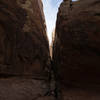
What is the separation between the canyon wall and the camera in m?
3.18

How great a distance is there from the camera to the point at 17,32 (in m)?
3.54

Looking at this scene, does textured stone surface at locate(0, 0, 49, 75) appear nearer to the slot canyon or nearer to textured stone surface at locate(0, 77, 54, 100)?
the slot canyon

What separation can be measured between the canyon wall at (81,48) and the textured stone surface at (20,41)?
90cm

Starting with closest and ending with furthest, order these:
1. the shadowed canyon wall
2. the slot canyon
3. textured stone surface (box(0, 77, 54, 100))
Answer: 1. textured stone surface (box(0, 77, 54, 100))
2. the shadowed canyon wall
3. the slot canyon

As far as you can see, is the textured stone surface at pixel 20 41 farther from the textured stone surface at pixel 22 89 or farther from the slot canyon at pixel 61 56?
the textured stone surface at pixel 22 89

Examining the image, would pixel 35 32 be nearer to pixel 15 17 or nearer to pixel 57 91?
pixel 15 17

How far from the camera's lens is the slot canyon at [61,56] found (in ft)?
10.2

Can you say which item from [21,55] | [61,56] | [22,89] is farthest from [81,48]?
[22,89]

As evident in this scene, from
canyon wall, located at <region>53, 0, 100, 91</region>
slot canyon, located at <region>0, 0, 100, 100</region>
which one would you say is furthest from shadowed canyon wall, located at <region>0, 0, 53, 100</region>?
canyon wall, located at <region>53, 0, 100, 91</region>

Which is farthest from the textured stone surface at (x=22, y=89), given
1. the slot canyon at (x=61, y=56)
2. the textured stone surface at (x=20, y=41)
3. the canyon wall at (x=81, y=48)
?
the canyon wall at (x=81, y=48)

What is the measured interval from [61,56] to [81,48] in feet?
2.26

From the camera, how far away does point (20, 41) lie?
11.7 ft

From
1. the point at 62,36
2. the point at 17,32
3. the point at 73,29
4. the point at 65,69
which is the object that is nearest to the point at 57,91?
the point at 65,69

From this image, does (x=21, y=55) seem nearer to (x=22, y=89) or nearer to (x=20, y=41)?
(x=20, y=41)
